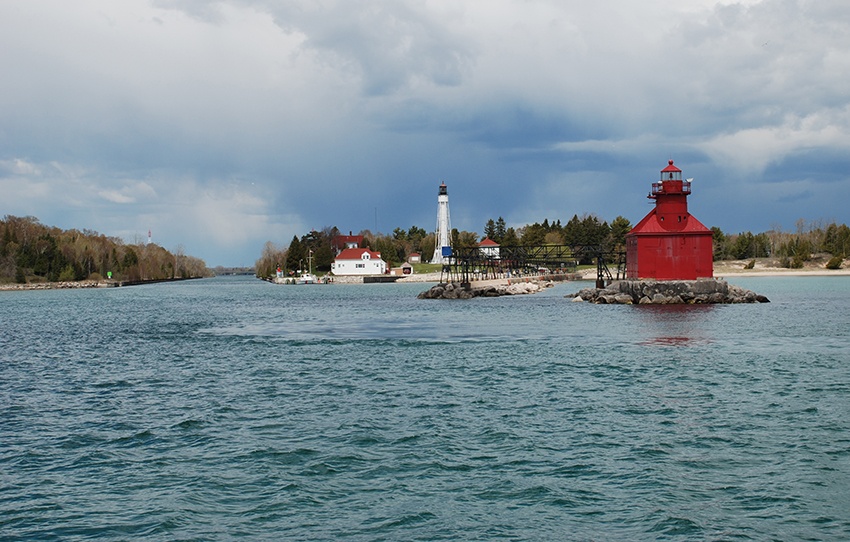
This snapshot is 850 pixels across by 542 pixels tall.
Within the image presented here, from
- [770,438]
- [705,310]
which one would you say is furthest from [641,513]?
[705,310]

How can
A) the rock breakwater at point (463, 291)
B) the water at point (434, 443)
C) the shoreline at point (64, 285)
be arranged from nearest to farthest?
the water at point (434, 443), the rock breakwater at point (463, 291), the shoreline at point (64, 285)

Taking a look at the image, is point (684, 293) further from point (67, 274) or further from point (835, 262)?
point (67, 274)

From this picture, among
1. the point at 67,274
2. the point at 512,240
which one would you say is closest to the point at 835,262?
the point at 512,240

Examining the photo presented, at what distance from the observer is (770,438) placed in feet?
57.2

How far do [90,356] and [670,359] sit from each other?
25.7 meters

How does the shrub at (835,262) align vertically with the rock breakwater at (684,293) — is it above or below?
above

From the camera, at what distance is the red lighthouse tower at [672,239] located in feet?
221

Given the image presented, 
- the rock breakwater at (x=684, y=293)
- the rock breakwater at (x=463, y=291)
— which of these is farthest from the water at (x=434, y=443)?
the rock breakwater at (x=463, y=291)

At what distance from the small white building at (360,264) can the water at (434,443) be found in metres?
134

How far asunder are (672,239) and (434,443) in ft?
179

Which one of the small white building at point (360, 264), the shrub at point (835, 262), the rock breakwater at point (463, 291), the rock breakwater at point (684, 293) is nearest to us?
the rock breakwater at point (684, 293)

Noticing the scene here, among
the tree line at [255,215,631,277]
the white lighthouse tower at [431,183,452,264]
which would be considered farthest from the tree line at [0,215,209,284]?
the white lighthouse tower at [431,183,452,264]

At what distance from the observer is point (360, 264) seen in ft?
566

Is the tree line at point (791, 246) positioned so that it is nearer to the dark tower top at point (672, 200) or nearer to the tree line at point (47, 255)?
the dark tower top at point (672, 200)
